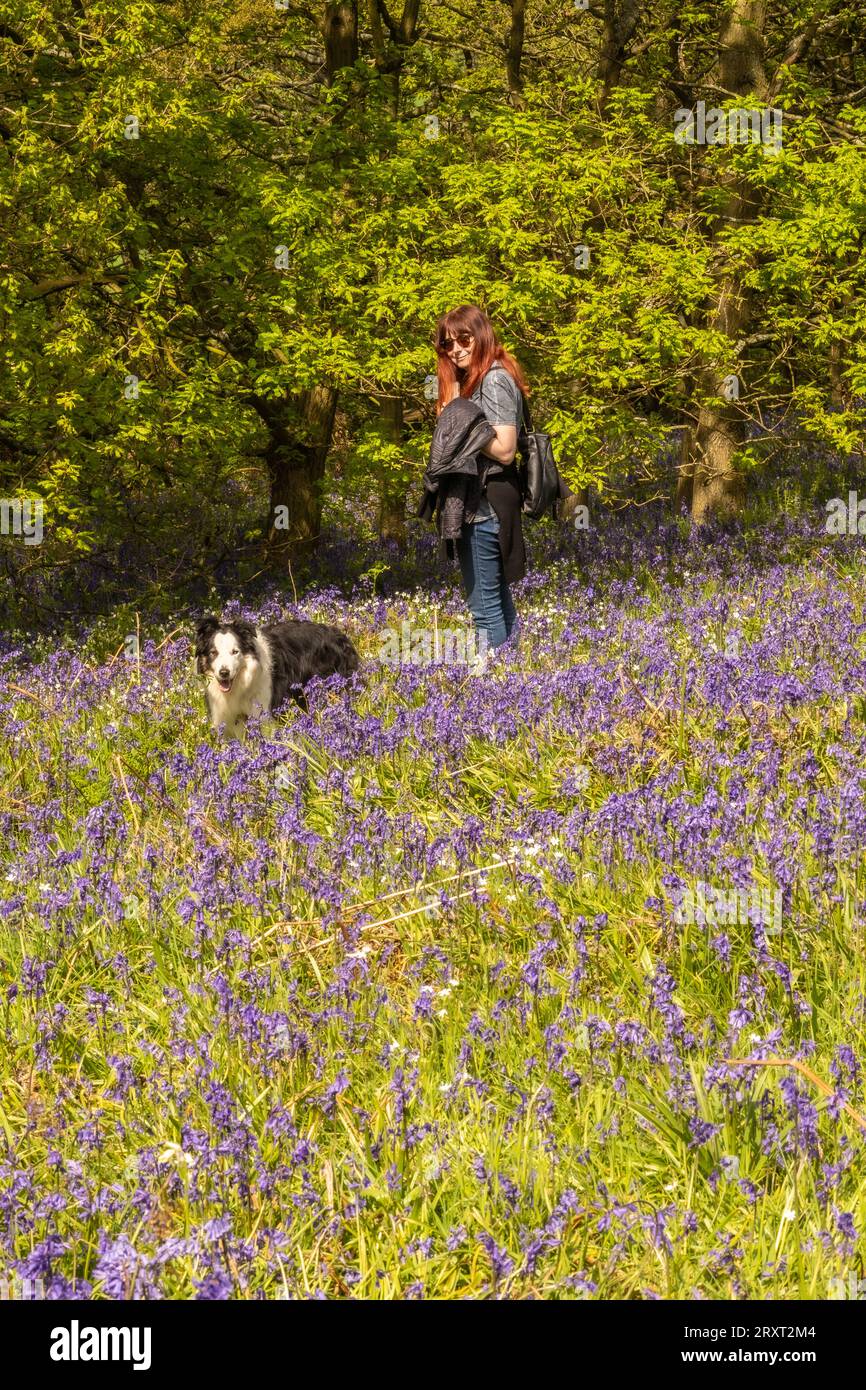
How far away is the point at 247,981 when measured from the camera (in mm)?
3809

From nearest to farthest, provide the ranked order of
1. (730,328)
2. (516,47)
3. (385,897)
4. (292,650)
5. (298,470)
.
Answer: (385,897), (292,650), (730,328), (298,470), (516,47)

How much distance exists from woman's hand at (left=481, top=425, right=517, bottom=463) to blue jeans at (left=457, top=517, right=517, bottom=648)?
415 mm

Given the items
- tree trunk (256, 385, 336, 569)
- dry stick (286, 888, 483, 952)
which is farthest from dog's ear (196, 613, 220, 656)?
tree trunk (256, 385, 336, 569)

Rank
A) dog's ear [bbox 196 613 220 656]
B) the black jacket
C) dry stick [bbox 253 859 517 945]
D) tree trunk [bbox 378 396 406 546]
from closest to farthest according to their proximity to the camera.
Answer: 1. dry stick [bbox 253 859 517 945]
2. the black jacket
3. dog's ear [bbox 196 613 220 656]
4. tree trunk [bbox 378 396 406 546]

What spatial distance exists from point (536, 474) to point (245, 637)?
1.94 metres

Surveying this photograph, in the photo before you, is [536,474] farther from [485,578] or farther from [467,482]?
[485,578]

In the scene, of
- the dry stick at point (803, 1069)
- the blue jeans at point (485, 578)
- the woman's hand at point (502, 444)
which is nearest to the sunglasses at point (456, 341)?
the woman's hand at point (502, 444)

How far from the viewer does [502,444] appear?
7.45 meters

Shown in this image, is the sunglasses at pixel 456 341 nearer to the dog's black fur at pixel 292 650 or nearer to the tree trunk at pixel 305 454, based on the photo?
the dog's black fur at pixel 292 650

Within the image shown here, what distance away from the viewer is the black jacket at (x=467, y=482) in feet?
24.1

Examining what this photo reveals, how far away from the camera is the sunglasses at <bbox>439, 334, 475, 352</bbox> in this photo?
292 inches

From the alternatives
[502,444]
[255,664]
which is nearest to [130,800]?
[255,664]

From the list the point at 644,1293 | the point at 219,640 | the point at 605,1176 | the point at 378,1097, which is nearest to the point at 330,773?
the point at 219,640

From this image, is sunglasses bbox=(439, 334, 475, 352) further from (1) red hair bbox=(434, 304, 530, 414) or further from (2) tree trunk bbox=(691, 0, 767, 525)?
(2) tree trunk bbox=(691, 0, 767, 525)
